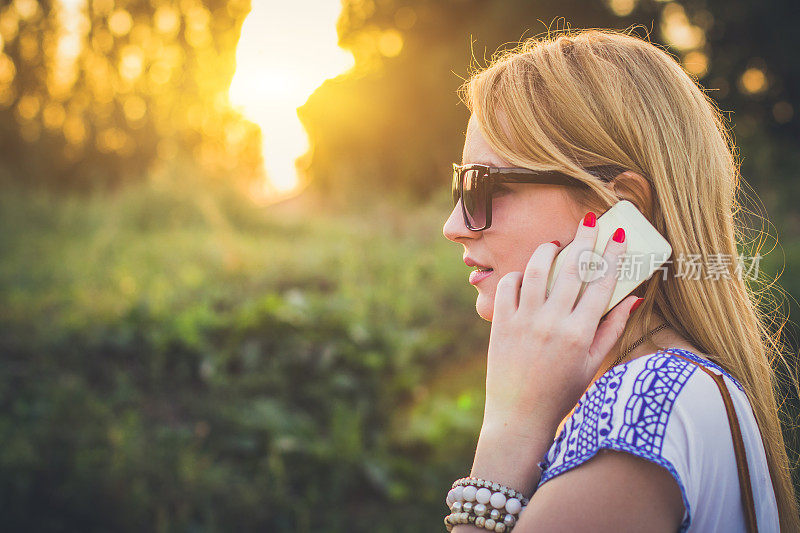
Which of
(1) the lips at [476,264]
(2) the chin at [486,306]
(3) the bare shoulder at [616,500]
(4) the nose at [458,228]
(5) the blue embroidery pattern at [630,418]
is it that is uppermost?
(4) the nose at [458,228]

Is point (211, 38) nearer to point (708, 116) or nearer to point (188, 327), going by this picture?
point (188, 327)

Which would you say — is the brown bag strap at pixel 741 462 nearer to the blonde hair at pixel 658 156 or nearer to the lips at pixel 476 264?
the blonde hair at pixel 658 156

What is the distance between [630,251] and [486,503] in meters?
0.71

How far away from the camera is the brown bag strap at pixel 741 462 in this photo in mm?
1178

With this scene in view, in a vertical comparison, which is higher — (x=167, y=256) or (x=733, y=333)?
(x=167, y=256)

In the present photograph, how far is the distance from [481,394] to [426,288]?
2.04m

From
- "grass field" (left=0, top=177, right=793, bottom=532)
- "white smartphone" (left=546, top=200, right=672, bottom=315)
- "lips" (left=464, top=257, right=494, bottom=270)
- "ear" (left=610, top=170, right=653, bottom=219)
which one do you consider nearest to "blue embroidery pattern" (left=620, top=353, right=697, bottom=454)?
"white smartphone" (left=546, top=200, right=672, bottom=315)

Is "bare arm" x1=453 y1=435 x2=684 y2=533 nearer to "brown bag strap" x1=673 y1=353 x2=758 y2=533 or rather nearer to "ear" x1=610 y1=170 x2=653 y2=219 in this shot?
"brown bag strap" x1=673 y1=353 x2=758 y2=533

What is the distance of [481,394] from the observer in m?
5.34

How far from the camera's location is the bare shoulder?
1.09 meters

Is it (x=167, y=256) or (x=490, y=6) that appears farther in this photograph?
(x=490, y=6)

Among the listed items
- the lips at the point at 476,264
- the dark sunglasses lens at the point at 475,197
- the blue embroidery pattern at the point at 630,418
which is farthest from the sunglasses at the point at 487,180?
the blue embroidery pattern at the point at 630,418

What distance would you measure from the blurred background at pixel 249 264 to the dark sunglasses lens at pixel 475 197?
1.05 m

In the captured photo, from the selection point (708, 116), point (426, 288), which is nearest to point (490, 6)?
point (426, 288)
